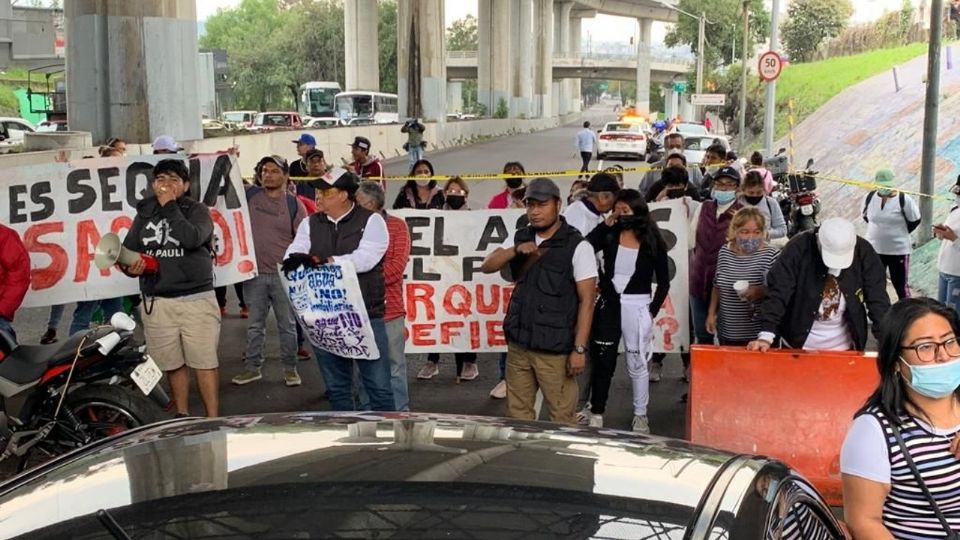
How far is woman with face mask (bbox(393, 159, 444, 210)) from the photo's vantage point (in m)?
9.65

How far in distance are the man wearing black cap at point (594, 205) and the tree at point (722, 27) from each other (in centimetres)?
7129

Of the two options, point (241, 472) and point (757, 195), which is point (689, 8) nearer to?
point (757, 195)

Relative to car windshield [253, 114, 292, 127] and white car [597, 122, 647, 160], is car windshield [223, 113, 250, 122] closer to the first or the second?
car windshield [253, 114, 292, 127]

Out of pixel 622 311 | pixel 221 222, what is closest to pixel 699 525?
pixel 622 311

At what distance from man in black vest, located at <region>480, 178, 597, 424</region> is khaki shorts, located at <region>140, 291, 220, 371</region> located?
6.41ft

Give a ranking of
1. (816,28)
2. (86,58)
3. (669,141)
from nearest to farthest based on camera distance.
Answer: (669,141) → (86,58) → (816,28)

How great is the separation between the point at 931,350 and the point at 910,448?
0.37 meters

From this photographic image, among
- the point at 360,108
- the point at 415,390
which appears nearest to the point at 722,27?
the point at 360,108

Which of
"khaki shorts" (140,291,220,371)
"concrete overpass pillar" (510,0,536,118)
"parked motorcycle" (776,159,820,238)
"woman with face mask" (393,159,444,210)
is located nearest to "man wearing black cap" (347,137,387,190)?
"woman with face mask" (393,159,444,210)

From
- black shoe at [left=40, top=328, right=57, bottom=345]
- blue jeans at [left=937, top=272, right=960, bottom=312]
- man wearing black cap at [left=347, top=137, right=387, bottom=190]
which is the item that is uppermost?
man wearing black cap at [left=347, top=137, right=387, bottom=190]

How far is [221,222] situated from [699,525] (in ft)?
22.7

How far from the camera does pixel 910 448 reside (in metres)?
3.39

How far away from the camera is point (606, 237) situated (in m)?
7.30

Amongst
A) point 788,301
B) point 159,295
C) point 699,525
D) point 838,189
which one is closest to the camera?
point 699,525
